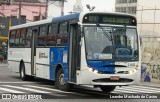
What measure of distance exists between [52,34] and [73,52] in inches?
115

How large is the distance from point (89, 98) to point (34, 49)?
7.13 metres

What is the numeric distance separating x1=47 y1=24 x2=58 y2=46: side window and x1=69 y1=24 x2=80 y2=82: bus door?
2092 mm

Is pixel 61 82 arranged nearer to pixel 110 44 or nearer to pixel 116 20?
pixel 110 44

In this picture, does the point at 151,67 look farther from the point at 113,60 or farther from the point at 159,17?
the point at 159,17

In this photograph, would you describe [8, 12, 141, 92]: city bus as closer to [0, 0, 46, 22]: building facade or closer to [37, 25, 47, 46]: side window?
[37, 25, 47, 46]: side window

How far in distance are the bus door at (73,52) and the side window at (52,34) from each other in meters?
2.09

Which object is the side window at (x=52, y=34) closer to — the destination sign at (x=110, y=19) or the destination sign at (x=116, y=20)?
the destination sign at (x=110, y=19)

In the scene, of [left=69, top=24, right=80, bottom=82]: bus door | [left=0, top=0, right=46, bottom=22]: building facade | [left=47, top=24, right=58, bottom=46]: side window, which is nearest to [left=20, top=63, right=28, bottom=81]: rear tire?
[left=47, top=24, right=58, bottom=46]: side window

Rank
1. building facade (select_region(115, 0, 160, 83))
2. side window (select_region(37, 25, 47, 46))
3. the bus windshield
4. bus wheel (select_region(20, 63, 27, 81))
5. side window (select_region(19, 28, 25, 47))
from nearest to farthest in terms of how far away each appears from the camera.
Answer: the bus windshield → side window (select_region(37, 25, 47, 46)) → side window (select_region(19, 28, 25, 47)) → bus wheel (select_region(20, 63, 27, 81)) → building facade (select_region(115, 0, 160, 83))

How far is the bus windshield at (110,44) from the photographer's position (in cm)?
1608

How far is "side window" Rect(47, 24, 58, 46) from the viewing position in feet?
63.9

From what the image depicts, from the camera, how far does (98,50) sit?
52.7ft

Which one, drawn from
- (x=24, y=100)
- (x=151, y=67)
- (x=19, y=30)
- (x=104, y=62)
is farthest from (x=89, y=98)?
(x=151, y=67)

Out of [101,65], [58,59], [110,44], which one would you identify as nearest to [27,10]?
[58,59]
